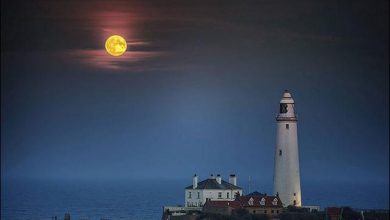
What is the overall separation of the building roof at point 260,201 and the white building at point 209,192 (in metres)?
1.95

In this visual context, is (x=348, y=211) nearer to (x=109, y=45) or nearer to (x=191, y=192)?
(x=191, y=192)

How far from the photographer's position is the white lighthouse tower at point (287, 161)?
37844 mm

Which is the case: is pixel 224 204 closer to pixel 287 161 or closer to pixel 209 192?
pixel 209 192

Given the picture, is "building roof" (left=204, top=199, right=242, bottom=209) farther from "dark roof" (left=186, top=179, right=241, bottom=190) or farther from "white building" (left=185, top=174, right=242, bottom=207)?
"dark roof" (left=186, top=179, right=241, bottom=190)

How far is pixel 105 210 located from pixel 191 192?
62.6 ft

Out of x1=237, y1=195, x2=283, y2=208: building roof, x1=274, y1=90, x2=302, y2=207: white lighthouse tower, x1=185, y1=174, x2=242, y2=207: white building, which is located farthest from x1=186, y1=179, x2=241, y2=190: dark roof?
x1=237, y1=195, x2=283, y2=208: building roof

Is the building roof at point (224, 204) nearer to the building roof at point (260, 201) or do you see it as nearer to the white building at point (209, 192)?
the building roof at point (260, 201)

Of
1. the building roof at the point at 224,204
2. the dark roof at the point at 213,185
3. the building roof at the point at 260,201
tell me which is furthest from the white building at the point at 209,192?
the building roof at the point at 260,201

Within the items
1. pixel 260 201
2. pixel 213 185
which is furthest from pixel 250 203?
pixel 213 185

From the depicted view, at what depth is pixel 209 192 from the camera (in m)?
38.5

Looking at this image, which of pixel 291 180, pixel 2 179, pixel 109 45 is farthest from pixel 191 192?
pixel 2 179

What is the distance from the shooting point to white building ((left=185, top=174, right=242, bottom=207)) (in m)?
38.5

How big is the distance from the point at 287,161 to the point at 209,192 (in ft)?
9.09

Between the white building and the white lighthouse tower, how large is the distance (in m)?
1.69
